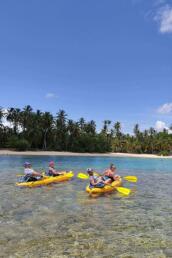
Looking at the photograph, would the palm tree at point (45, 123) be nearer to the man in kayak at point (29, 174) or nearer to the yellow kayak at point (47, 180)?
the yellow kayak at point (47, 180)

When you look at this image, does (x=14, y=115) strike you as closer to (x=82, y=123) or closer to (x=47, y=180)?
(x=82, y=123)

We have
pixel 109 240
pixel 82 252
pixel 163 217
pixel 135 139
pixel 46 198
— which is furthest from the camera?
pixel 135 139

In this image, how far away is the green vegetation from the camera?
9319cm

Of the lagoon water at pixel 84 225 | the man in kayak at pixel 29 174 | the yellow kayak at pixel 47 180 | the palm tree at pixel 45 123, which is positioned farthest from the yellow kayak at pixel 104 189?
the palm tree at pixel 45 123

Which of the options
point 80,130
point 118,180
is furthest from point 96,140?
point 118,180

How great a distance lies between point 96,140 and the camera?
111 metres

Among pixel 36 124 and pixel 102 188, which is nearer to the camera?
pixel 102 188

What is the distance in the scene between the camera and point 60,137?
333 ft

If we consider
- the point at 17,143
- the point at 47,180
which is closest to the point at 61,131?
the point at 17,143

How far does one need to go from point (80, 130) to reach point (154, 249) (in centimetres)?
10286

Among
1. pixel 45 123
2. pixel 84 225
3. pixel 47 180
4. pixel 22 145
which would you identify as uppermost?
pixel 45 123

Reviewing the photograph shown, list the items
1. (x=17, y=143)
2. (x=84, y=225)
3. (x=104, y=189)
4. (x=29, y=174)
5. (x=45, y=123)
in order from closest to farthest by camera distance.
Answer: (x=84, y=225)
(x=104, y=189)
(x=29, y=174)
(x=17, y=143)
(x=45, y=123)

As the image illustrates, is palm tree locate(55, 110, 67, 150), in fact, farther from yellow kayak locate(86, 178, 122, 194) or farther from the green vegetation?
yellow kayak locate(86, 178, 122, 194)

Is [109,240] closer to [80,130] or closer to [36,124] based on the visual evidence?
[36,124]
